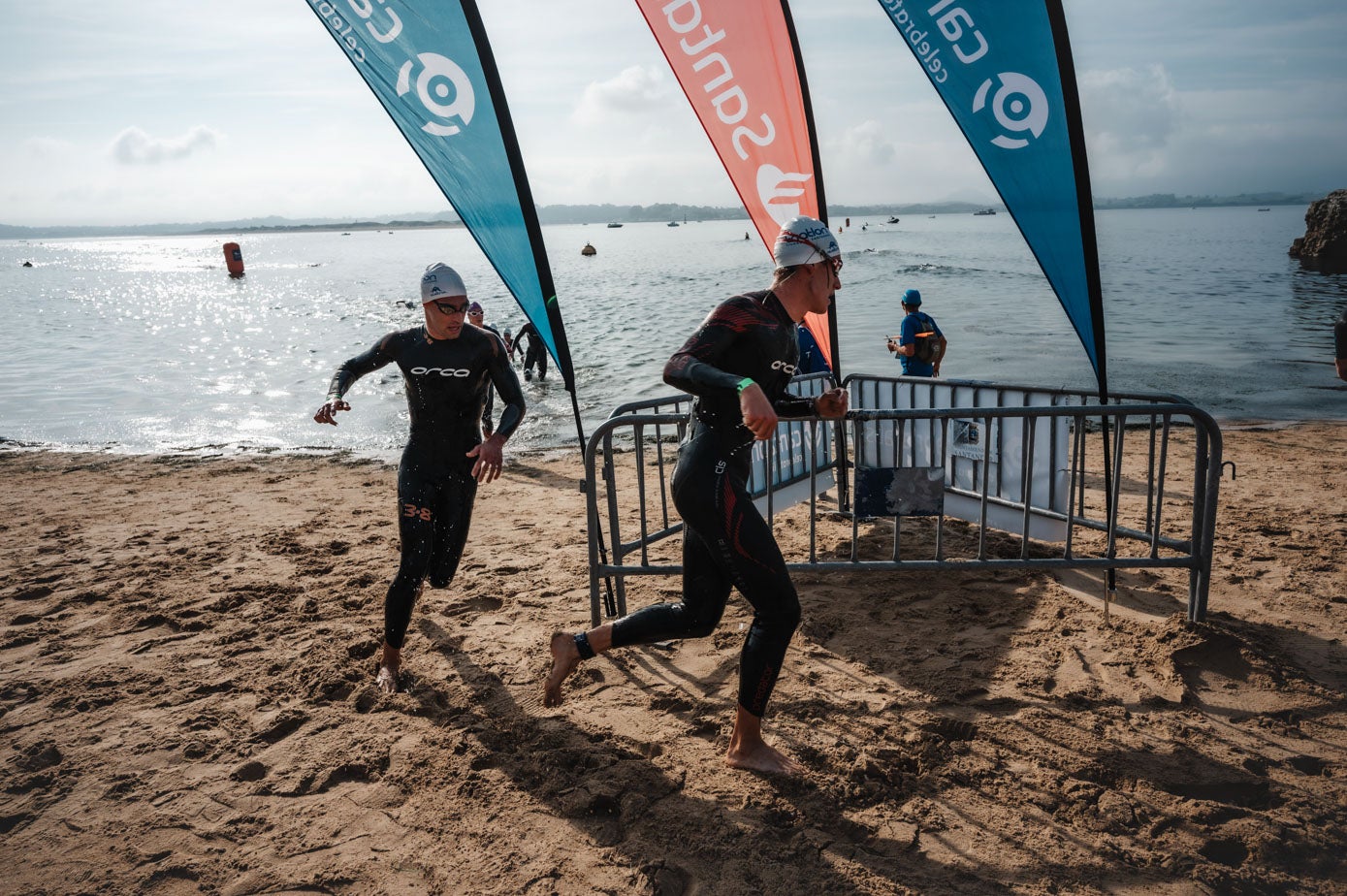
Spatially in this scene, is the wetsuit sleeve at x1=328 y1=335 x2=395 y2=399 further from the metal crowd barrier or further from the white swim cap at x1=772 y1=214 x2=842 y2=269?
the white swim cap at x1=772 y1=214 x2=842 y2=269

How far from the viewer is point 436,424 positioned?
4.58 m

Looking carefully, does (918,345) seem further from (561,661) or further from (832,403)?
(561,661)

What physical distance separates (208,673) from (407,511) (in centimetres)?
155

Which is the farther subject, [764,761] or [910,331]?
[910,331]

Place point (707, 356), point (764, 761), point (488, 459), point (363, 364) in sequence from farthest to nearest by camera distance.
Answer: point (363, 364) < point (488, 459) < point (764, 761) < point (707, 356)

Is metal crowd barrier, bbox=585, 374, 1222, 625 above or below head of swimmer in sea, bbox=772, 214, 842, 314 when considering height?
below

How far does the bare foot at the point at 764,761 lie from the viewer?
3.58 meters

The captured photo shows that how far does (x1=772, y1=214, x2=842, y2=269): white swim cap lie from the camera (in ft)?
11.2

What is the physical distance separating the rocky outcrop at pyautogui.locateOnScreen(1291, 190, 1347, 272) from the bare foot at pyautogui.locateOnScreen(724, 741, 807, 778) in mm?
46542

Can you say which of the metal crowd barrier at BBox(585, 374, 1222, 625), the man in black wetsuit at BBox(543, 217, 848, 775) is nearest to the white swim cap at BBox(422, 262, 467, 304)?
the metal crowd barrier at BBox(585, 374, 1222, 625)

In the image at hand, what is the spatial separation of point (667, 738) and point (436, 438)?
197 centimetres

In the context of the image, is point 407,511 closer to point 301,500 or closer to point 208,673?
point 208,673

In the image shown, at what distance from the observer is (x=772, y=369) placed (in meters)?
3.42

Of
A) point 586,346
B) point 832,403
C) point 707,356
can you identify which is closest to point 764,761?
point 832,403
